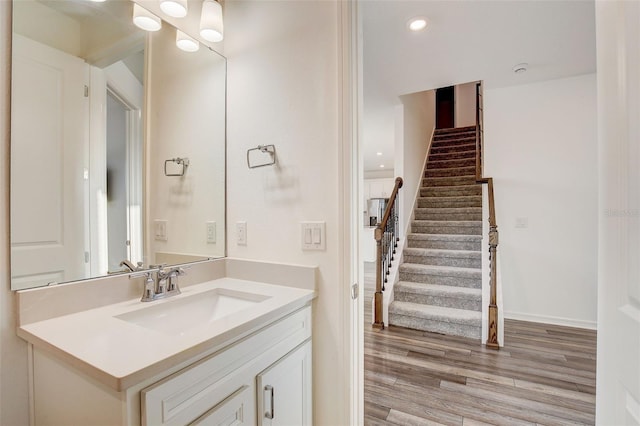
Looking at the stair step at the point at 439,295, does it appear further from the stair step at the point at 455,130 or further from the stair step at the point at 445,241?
the stair step at the point at 455,130

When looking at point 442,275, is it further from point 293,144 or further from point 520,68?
point 293,144

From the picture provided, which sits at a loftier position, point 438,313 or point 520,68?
point 520,68

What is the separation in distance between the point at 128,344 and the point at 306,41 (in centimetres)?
132

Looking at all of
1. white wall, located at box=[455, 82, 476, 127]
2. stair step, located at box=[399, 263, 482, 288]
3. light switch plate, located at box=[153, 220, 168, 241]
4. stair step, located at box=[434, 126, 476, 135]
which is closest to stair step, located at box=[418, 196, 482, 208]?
stair step, located at box=[399, 263, 482, 288]

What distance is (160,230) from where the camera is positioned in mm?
1374

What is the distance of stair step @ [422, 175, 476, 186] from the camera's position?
4848 millimetres

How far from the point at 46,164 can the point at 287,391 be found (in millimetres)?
1149

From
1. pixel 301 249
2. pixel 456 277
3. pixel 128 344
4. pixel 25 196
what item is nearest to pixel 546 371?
pixel 456 277

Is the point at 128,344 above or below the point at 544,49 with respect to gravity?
below

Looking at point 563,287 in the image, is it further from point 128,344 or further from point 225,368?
point 128,344

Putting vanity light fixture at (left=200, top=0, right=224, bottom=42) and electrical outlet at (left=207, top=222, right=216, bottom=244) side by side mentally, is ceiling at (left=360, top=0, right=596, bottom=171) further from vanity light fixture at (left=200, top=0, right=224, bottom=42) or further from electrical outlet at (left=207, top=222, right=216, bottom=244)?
electrical outlet at (left=207, top=222, right=216, bottom=244)

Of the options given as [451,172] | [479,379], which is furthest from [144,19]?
[451,172]

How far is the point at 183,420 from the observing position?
2.42 feet

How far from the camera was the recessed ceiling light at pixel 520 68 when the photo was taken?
9.18 feet
